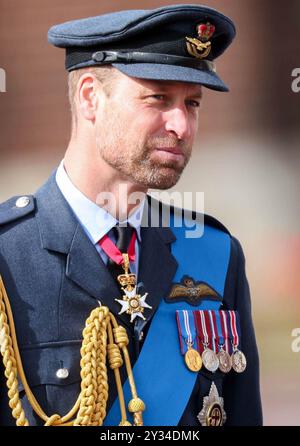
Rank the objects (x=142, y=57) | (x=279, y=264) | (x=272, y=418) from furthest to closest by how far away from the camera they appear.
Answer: (x=279, y=264)
(x=272, y=418)
(x=142, y=57)

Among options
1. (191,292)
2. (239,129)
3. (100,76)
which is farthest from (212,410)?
(239,129)

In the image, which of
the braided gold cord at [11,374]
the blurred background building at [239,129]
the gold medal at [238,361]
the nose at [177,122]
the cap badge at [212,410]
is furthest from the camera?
the blurred background building at [239,129]

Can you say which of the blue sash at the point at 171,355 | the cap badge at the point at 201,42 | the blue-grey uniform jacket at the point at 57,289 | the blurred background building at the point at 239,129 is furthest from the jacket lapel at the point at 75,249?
the blurred background building at the point at 239,129

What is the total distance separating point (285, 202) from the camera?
6109mm

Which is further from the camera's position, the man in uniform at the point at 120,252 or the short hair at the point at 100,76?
the short hair at the point at 100,76

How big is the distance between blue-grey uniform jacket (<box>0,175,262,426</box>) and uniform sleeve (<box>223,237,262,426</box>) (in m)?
0.01

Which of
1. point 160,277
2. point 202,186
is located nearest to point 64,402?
point 160,277

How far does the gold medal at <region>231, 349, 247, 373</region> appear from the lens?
2551 millimetres

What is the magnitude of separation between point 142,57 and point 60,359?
0.72 m

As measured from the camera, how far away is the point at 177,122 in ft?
7.67

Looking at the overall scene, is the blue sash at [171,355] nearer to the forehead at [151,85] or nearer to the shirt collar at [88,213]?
the shirt collar at [88,213]

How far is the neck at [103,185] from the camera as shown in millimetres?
2395

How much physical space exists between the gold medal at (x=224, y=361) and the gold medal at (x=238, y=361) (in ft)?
0.05

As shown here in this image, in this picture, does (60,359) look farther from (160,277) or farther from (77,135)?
(77,135)
